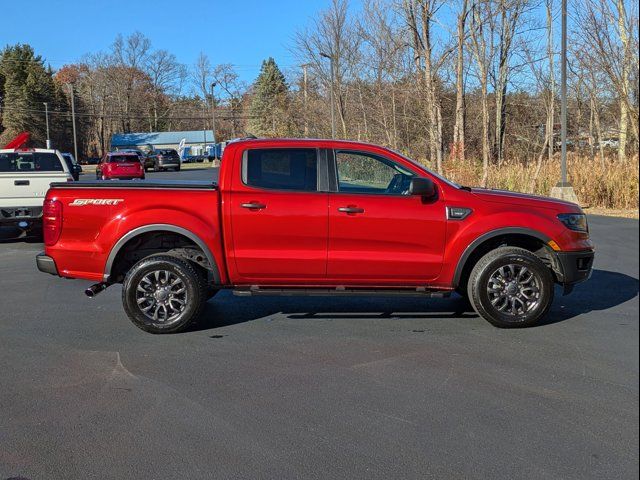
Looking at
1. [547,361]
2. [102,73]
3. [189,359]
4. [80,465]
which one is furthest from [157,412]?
[102,73]

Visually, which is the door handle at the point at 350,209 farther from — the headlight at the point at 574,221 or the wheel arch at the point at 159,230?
the headlight at the point at 574,221

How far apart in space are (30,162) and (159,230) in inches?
326

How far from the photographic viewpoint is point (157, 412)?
159 inches

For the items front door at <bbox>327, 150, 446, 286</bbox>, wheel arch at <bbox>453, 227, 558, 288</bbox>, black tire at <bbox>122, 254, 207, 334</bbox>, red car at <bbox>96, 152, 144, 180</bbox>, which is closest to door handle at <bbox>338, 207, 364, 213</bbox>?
front door at <bbox>327, 150, 446, 286</bbox>

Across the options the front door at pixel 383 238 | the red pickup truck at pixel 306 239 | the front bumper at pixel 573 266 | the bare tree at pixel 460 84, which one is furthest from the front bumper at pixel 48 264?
the bare tree at pixel 460 84

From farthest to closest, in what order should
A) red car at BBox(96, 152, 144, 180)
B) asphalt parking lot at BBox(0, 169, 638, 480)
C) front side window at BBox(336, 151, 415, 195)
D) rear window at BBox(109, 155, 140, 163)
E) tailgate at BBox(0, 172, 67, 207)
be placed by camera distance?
rear window at BBox(109, 155, 140, 163)
red car at BBox(96, 152, 144, 180)
tailgate at BBox(0, 172, 67, 207)
front side window at BBox(336, 151, 415, 195)
asphalt parking lot at BBox(0, 169, 638, 480)

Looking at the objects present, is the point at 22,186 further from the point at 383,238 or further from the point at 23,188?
the point at 383,238

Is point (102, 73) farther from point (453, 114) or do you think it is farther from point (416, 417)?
point (416, 417)

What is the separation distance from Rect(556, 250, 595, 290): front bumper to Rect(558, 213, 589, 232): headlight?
0.85 feet

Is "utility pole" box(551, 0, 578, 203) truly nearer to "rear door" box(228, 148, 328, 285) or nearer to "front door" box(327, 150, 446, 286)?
"front door" box(327, 150, 446, 286)

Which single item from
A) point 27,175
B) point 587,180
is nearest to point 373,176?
point 27,175

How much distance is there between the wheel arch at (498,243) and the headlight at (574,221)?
30 cm

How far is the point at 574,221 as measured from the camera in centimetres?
616

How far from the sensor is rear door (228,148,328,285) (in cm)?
593
